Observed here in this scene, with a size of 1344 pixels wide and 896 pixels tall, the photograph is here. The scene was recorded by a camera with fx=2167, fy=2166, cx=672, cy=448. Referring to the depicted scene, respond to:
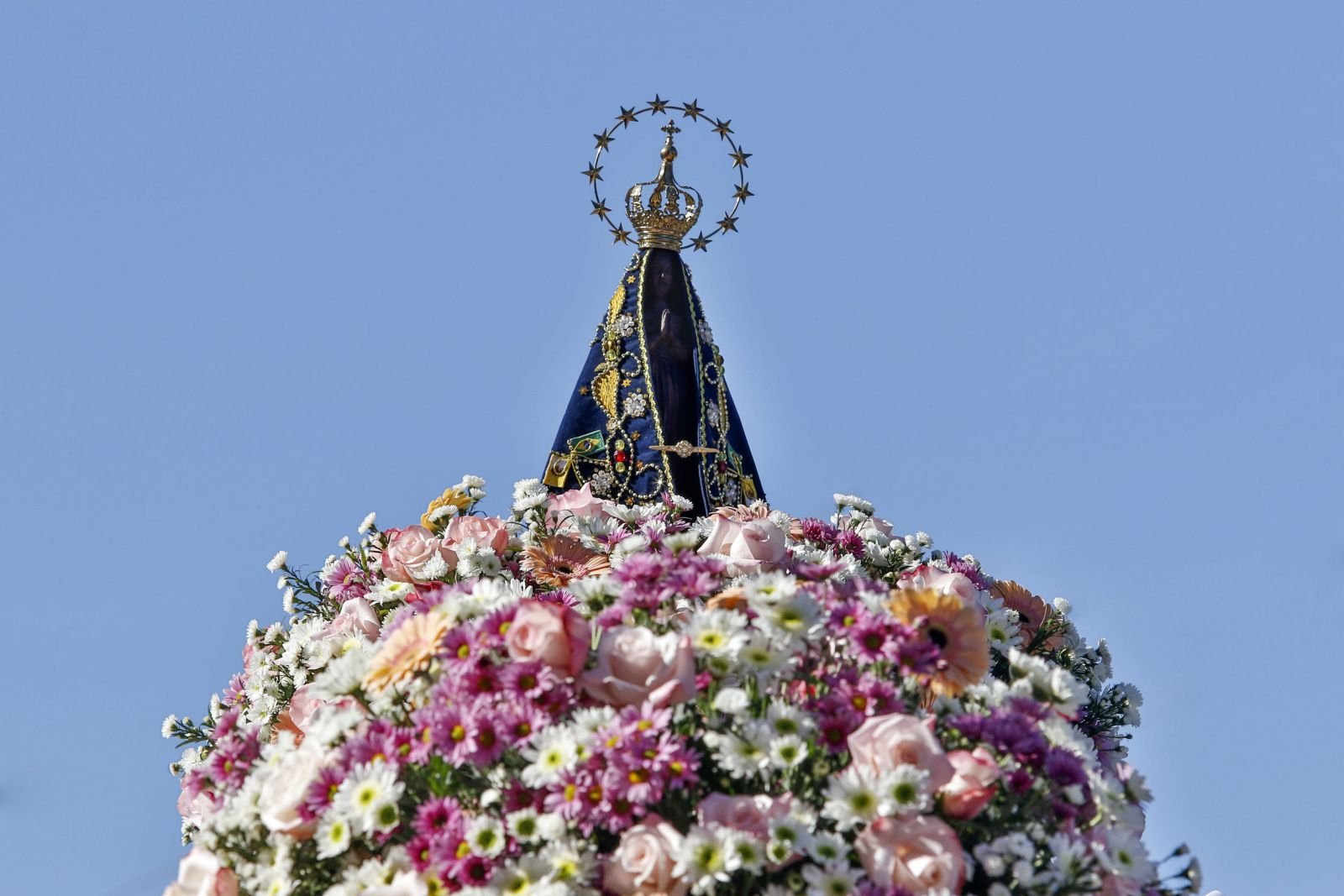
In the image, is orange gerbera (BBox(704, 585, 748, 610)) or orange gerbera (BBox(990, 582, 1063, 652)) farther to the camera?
orange gerbera (BBox(990, 582, 1063, 652))

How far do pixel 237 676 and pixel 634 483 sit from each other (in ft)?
8.40

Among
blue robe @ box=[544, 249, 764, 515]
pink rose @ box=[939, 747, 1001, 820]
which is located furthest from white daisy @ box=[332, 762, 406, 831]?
blue robe @ box=[544, 249, 764, 515]

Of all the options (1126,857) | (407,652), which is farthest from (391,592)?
(1126,857)

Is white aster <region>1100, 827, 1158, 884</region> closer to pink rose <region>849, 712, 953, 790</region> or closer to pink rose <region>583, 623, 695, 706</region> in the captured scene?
pink rose <region>849, 712, 953, 790</region>

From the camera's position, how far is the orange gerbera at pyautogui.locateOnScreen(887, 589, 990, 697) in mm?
6504

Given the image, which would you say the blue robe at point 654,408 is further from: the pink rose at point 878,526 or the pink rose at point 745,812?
the pink rose at point 745,812

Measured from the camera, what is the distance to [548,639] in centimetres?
623

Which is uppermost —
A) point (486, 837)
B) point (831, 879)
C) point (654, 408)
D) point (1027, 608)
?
point (654, 408)

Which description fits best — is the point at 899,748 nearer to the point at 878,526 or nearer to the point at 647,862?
the point at 647,862

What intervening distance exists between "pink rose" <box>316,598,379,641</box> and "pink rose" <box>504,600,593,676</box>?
3079 mm

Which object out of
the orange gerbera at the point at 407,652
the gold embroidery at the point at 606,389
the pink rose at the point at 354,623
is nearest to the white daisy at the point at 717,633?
the orange gerbera at the point at 407,652

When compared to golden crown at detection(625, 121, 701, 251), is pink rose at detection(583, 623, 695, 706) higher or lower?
lower

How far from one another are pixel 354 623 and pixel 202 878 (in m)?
2.78

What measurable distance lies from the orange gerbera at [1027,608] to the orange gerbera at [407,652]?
4414 mm
